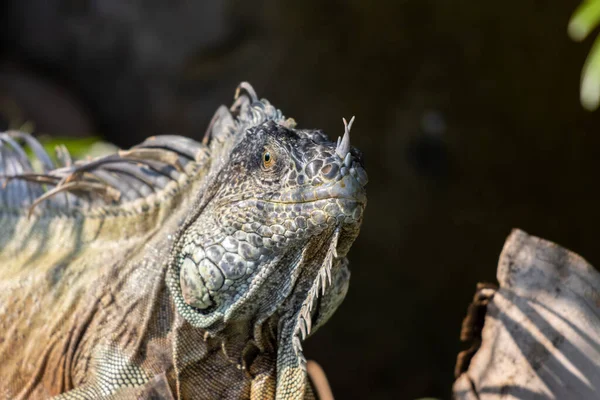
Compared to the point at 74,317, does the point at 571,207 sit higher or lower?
higher

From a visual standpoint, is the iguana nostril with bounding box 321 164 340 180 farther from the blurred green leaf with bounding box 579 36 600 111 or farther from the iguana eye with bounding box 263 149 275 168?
the blurred green leaf with bounding box 579 36 600 111

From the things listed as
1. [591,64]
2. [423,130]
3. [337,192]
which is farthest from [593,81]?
[423,130]

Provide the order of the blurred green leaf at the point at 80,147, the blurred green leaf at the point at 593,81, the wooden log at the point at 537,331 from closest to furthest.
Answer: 1. the blurred green leaf at the point at 593,81
2. the wooden log at the point at 537,331
3. the blurred green leaf at the point at 80,147

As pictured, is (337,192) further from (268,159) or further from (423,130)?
(423,130)

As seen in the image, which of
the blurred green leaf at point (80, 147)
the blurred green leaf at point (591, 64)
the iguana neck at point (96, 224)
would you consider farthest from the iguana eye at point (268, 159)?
the blurred green leaf at point (80, 147)

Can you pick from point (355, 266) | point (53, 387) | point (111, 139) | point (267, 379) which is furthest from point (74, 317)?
point (111, 139)

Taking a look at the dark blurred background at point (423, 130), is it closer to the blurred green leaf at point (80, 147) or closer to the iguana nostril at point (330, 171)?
the blurred green leaf at point (80, 147)

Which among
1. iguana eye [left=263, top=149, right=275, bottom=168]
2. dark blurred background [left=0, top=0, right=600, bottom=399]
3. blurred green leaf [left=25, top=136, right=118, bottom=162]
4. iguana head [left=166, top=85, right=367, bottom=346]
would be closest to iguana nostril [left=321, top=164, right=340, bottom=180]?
iguana head [left=166, top=85, right=367, bottom=346]

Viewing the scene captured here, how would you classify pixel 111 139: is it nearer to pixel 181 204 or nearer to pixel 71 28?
pixel 71 28
